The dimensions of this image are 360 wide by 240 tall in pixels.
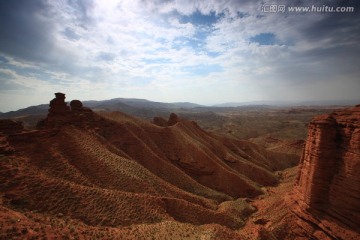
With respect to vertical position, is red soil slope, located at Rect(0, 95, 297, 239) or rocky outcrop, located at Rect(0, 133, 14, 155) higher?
rocky outcrop, located at Rect(0, 133, 14, 155)

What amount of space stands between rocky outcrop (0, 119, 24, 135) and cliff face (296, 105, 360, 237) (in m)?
33.7

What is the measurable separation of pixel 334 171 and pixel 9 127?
36037 mm

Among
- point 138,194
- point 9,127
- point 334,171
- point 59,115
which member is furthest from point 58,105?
point 334,171

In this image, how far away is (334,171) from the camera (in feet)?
63.9

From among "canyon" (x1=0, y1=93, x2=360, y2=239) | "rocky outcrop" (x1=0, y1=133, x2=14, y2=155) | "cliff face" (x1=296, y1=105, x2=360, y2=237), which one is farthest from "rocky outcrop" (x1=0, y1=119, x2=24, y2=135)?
"cliff face" (x1=296, y1=105, x2=360, y2=237)

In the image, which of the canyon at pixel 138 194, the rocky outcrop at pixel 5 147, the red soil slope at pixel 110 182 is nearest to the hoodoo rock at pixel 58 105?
the canyon at pixel 138 194

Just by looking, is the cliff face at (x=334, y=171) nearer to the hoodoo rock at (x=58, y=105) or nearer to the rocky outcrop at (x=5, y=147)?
the rocky outcrop at (x=5, y=147)

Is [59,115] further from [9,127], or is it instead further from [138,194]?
[138,194]

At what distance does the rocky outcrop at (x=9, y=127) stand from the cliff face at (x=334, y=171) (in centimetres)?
3371

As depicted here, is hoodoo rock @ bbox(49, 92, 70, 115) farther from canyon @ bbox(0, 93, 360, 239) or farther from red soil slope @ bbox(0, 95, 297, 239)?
red soil slope @ bbox(0, 95, 297, 239)

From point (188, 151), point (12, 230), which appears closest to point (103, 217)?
point (12, 230)

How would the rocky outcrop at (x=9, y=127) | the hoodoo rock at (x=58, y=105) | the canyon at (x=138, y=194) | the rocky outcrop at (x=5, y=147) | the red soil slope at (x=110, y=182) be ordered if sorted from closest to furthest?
1. the canyon at (x=138, y=194)
2. the red soil slope at (x=110, y=182)
3. the rocky outcrop at (x=5, y=147)
4. the rocky outcrop at (x=9, y=127)
5. the hoodoo rock at (x=58, y=105)

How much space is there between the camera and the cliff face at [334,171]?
57.5ft

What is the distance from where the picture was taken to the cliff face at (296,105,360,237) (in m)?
17.5
